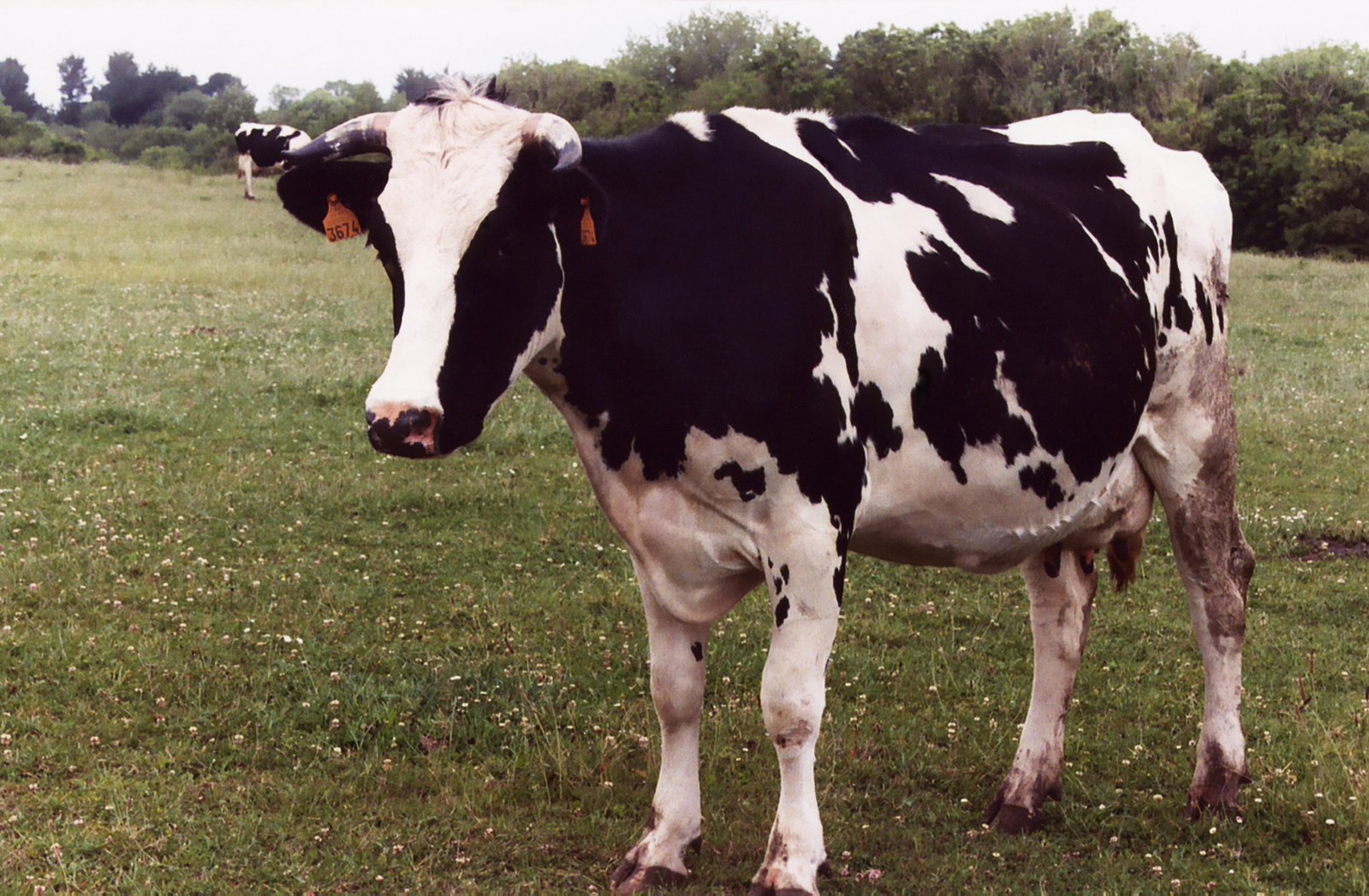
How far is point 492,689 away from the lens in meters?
7.65

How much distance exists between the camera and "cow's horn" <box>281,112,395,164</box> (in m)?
4.96

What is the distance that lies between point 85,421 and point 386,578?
5.52m

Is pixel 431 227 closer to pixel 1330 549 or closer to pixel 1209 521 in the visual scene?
pixel 1209 521

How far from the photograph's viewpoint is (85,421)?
13.7 metres

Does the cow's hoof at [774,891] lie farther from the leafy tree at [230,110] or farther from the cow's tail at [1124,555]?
the leafy tree at [230,110]

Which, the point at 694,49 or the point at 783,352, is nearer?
the point at 783,352

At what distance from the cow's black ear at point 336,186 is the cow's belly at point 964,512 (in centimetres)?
214

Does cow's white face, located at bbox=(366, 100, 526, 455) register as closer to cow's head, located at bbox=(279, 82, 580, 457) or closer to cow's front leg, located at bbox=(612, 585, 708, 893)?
cow's head, located at bbox=(279, 82, 580, 457)

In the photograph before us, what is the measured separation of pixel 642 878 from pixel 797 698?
1.06 meters

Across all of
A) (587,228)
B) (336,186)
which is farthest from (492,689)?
(587,228)

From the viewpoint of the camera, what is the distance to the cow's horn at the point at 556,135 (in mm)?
4754

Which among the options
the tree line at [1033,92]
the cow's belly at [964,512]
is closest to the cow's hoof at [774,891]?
the cow's belly at [964,512]

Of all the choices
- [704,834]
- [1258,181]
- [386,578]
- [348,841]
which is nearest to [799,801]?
[704,834]

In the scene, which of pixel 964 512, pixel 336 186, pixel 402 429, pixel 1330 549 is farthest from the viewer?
pixel 1330 549
